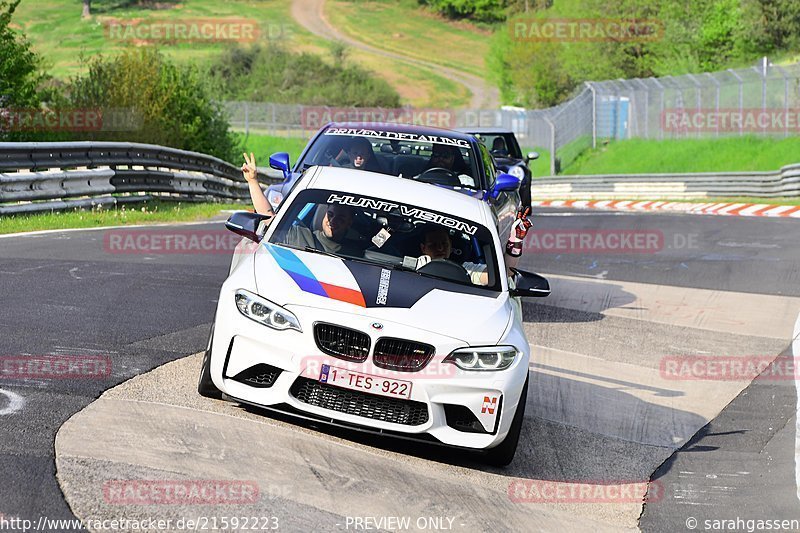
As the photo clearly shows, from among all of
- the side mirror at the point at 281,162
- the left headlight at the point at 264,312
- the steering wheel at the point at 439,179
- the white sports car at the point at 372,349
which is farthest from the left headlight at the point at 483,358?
the side mirror at the point at 281,162

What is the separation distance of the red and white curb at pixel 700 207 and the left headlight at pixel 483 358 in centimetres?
2055

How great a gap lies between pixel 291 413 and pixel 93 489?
140 cm

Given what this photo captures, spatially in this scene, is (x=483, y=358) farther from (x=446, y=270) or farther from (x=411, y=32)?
(x=411, y=32)

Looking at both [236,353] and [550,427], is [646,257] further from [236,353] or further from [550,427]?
[236,353]

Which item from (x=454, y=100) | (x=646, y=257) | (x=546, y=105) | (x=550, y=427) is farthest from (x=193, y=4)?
(x=550, y=427)

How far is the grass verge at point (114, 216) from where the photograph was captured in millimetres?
15844

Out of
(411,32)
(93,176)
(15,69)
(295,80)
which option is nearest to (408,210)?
(93,176)

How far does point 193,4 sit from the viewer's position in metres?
123

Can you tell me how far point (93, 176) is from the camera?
18.5 meters

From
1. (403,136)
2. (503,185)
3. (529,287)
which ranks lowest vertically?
(503,185)

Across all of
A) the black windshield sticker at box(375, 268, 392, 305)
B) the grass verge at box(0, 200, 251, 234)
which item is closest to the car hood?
the black windshield sticker at box(375, 268, 392, 305)

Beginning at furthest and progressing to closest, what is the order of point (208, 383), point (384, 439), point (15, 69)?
1. point (15, 69)
2. point (384, 439)
3. point (208, 383)

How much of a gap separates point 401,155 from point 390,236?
3.76 meters

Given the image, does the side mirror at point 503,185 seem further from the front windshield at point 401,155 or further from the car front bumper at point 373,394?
the car front bumper at point 373,394
